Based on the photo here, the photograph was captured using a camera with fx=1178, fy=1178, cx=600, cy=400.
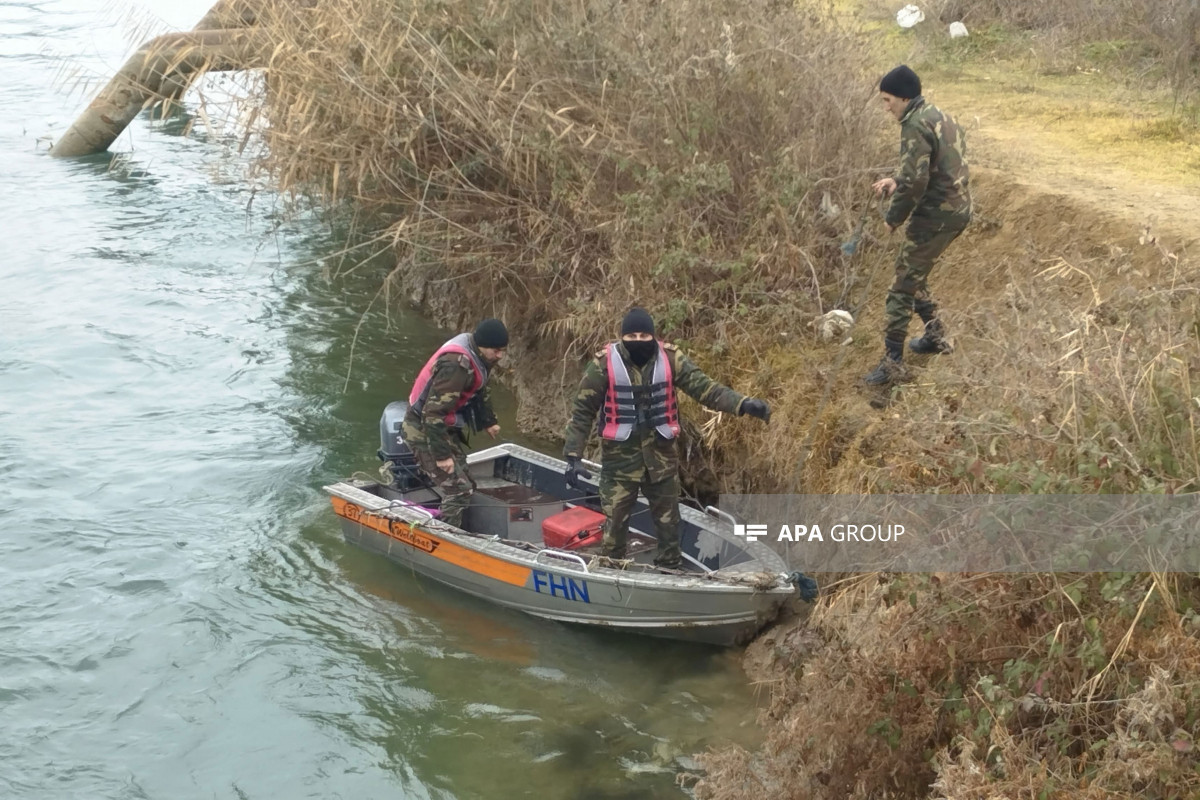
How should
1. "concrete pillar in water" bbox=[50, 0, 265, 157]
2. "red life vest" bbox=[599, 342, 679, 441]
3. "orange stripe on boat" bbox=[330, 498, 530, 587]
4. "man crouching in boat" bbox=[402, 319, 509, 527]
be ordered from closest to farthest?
"red life vest" bbox=[599, 342, 679, 441] < "orange stripe on boat" bbox=[330, 498, 530, 587] < "man crouching in boat" bbox=[402, 319, 509, 527] < "concrete pillar in water" bbox=[50, 0, 265, 157]

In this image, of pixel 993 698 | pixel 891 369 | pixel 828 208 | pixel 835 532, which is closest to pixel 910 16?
pixel 828 208

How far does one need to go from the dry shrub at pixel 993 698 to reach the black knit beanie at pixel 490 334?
352 cm

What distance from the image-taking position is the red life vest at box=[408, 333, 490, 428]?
9.05 m

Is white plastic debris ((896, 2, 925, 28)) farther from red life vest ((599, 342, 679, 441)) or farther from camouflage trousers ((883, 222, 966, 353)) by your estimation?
red life vest ((599, 342, 679, 441))

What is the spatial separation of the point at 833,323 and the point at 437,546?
3.66 metres

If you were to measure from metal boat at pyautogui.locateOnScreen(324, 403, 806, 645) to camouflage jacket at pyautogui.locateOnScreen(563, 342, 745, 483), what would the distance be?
2.32 feet

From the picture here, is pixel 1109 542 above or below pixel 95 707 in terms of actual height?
above

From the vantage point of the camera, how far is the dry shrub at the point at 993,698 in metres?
5.07

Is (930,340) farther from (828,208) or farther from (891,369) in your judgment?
(828,208)

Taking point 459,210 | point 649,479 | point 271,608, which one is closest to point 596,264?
point 459,210

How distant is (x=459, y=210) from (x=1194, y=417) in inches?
282

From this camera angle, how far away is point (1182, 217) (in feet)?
30.8

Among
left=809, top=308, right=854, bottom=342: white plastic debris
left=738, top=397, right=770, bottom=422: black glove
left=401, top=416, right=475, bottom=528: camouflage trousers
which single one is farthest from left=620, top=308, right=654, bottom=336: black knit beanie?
left=809, top=308, right=854, bottom=342: white plastic debris

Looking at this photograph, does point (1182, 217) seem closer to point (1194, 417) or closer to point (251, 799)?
point (1194, 417)
